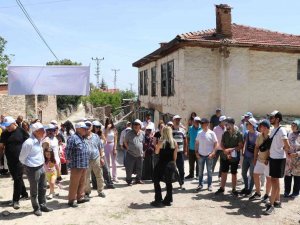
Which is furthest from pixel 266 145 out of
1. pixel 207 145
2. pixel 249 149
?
pixel 207 145

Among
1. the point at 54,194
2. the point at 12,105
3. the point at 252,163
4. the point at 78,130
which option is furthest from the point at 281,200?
the point at 12,105

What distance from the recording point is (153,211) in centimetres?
700

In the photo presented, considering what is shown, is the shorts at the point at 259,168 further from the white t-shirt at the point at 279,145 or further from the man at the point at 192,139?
the man at the point at 192,139

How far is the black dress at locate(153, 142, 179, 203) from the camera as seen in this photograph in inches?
286

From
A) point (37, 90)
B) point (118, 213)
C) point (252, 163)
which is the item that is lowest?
point (118, 213)

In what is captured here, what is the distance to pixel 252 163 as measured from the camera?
780 centimetres

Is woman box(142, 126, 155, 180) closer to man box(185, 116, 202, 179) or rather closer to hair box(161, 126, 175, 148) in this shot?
man box(185, 116, 202, 179)

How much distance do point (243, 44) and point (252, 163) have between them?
8750 millimetres

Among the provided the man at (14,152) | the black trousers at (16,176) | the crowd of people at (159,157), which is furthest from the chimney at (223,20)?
the black trousers at (16,176)

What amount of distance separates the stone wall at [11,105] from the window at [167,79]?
8.25 metres

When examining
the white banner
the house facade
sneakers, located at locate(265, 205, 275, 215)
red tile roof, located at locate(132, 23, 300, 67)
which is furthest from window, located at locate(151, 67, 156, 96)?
sneakers, located at locate(265, 205, 275, 215)

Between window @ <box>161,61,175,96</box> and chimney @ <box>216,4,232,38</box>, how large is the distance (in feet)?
9.05

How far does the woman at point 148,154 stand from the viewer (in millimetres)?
9562

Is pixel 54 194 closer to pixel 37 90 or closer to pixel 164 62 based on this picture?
pixel 37 90
